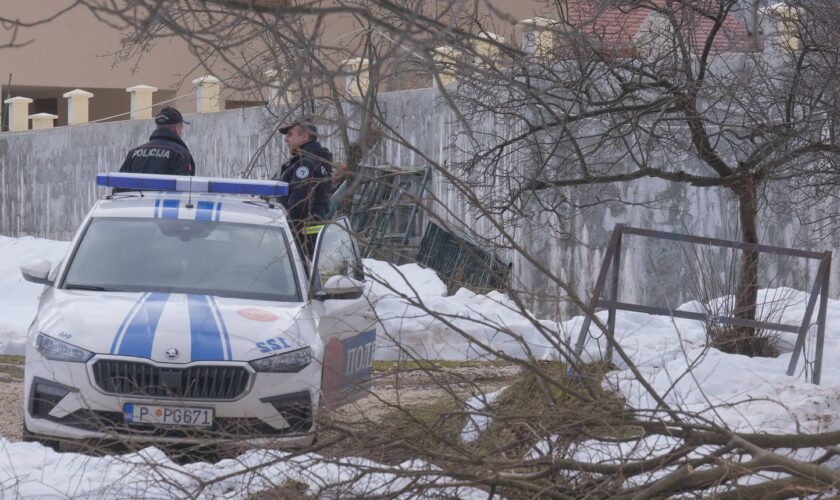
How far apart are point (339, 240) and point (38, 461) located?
273 centimetres

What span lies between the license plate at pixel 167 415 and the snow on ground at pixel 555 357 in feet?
1.34

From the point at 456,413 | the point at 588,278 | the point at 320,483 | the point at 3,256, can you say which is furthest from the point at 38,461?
the point at 3,256

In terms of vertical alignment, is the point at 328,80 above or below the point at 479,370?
above

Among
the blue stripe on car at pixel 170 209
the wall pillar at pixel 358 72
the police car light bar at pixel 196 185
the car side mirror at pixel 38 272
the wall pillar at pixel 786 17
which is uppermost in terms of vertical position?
the wall pillar at pixel 786 17

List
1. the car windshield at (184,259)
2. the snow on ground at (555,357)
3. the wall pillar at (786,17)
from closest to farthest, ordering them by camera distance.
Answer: the snow on ground at (555,357)
the car windshield at (184,259)
the wall pillar at (786,17)

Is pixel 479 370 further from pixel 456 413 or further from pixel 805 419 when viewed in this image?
pixel 456 413

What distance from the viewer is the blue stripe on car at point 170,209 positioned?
25.1ft

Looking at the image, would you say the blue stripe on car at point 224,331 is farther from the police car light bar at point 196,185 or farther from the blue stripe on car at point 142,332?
the police car light bar at point 196,185

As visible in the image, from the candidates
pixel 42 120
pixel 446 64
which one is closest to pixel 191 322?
pixel 446 64

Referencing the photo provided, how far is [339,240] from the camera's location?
316 inches

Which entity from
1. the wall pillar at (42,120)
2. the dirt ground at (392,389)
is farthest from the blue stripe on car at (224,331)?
the wall pillar at (42,120)

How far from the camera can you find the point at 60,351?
630 cm

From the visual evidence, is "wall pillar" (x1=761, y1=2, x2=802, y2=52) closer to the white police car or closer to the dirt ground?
the dirt ground

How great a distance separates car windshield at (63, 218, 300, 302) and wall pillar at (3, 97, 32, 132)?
2209 centimetres
